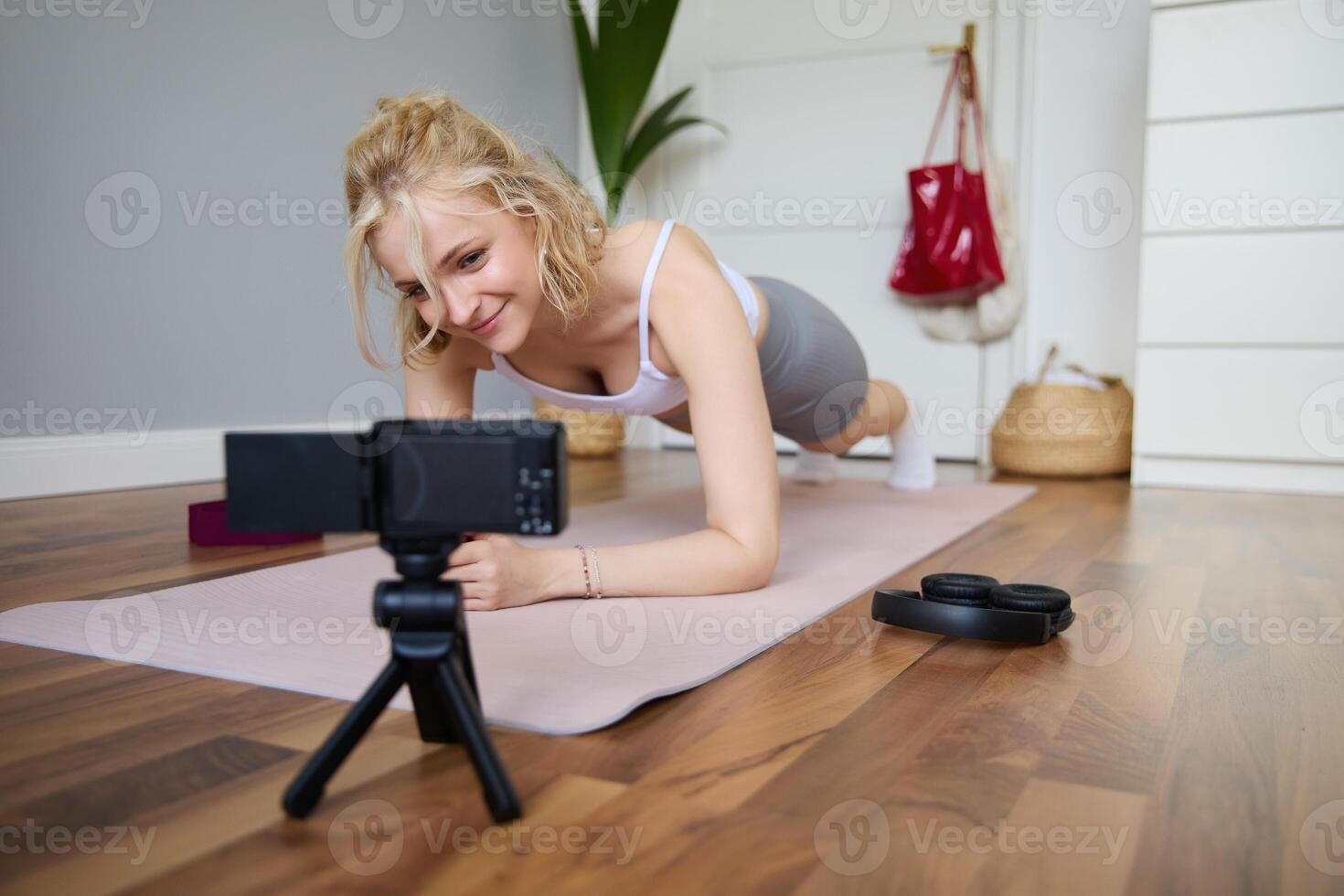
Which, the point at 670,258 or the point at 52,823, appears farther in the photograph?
the point at 670,258

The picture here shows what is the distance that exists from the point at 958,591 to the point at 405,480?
2.22 ft

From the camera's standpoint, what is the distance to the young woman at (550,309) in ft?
3.41

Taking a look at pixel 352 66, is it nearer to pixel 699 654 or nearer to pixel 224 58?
pixel 224 58

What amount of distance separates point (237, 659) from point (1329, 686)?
96cm

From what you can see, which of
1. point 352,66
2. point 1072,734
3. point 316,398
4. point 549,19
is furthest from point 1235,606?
point 549,19

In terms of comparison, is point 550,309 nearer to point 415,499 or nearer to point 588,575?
point 588,575

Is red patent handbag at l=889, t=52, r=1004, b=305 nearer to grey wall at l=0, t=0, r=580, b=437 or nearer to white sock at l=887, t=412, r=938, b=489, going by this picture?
white sock at l=887, t=412, r=938, b=489

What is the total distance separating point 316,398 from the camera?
8.68ft
